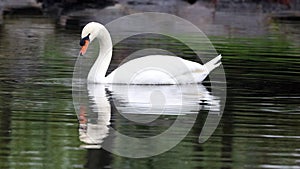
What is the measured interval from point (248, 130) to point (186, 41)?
12166 mm

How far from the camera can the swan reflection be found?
1113 centimetres

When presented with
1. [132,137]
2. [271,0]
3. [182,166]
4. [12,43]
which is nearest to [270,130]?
[132,137]

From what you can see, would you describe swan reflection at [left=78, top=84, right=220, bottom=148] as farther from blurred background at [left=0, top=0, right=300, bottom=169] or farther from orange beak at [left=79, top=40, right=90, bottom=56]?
orange beak at [left=79, top=40, right=90, bottom=56]

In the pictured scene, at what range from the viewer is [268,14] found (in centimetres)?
3875

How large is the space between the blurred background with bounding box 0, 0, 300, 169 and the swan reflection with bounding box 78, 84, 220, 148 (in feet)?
0.43

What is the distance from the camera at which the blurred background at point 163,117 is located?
949 centimetres

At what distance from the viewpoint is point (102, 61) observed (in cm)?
1584

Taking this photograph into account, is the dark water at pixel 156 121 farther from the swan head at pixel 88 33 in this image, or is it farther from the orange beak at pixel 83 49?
the swan head at pixel 88 33

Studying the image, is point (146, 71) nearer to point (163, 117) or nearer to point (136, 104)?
point (136, 104)

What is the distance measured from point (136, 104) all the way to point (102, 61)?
2878 mm

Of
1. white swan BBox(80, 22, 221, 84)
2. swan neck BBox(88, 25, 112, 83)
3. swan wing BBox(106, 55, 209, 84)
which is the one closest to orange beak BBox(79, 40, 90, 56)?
white swan BBox(80, 22, 221, 84)

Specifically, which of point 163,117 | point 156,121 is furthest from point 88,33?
point 156,121

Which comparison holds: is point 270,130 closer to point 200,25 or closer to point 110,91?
point 110,91

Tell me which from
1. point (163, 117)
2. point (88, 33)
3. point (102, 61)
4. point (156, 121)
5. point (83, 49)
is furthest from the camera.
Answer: point (102, 61)
